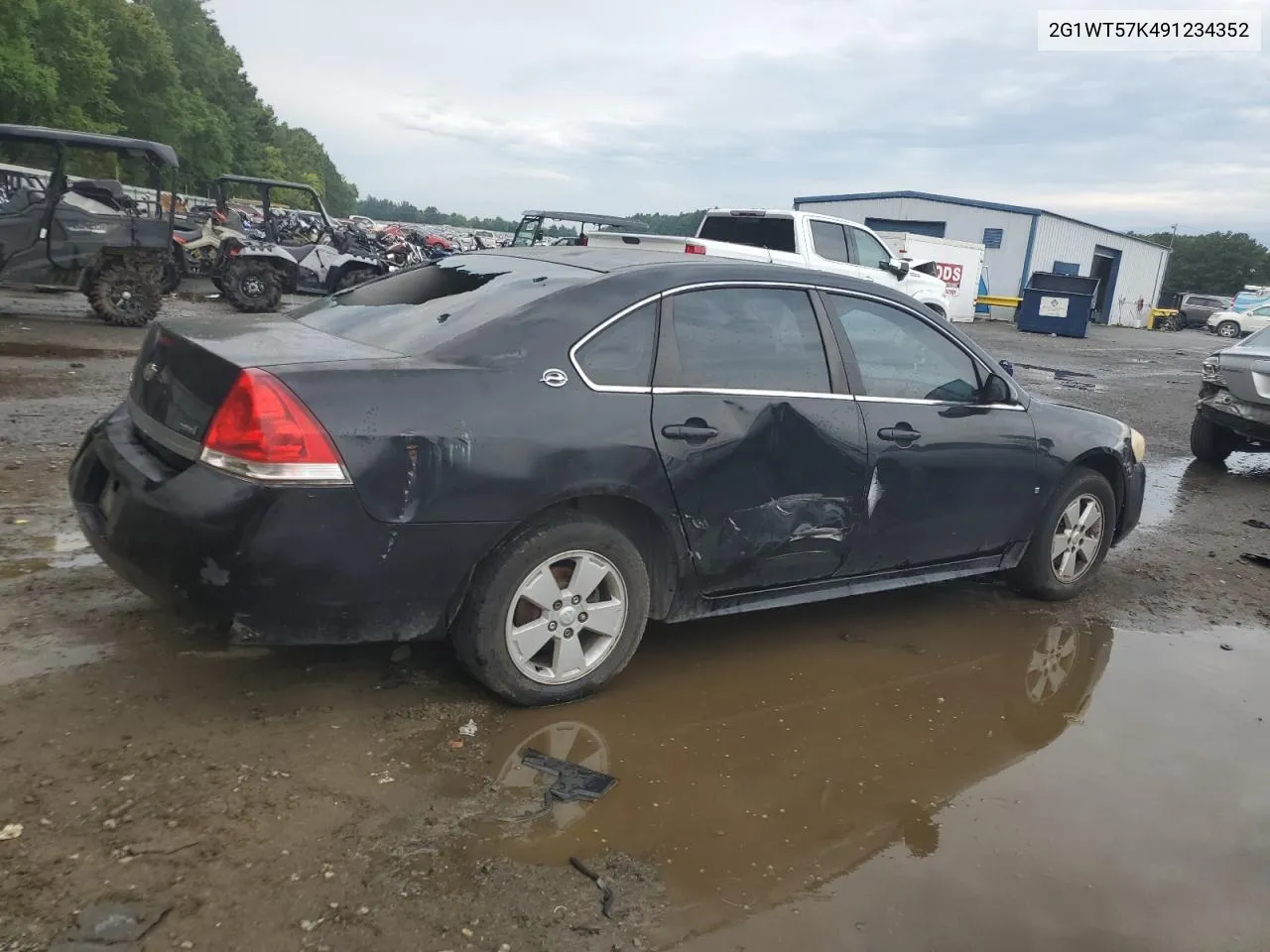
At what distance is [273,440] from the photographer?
9.19ft

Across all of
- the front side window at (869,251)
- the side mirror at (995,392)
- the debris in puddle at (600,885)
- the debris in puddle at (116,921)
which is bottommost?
the debris in puddle at (600,885)

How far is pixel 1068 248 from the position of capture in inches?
1567

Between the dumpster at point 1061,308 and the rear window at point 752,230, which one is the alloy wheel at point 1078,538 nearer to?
the rear window at point 752,230

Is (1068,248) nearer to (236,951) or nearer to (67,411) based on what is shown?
(67,411)

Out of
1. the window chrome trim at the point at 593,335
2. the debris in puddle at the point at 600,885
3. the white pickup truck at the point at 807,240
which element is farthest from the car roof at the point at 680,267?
the white pickup truck at the point at 807,240

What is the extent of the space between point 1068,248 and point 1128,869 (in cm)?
4185

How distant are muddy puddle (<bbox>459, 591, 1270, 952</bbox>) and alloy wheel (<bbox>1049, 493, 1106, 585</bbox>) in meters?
0.47

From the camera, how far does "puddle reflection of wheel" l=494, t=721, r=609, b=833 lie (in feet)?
9.25

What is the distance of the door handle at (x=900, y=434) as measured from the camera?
3988 millimetres

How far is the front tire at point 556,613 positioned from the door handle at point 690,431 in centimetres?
40

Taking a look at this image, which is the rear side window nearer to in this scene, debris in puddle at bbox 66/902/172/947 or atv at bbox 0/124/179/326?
debris in puddle at bbox 66/902/172/947

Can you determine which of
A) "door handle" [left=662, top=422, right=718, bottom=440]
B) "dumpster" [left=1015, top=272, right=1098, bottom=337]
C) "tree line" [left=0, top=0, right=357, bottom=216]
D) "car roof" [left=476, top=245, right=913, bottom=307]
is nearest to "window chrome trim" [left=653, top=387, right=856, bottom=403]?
"door handle" [left=662, top=422, right=718, bottom=440]

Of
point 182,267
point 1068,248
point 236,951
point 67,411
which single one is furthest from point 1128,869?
point 1068,248

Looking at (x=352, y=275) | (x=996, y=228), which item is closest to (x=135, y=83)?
(x=996, y=228)
